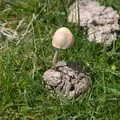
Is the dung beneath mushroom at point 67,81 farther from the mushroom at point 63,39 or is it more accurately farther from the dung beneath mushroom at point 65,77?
the mushroom at point 63,39

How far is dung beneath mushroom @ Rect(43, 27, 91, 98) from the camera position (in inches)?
109

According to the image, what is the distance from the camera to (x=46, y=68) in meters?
3.00

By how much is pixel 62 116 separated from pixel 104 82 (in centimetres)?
37

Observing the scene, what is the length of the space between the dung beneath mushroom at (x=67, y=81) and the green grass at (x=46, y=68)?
45 mm

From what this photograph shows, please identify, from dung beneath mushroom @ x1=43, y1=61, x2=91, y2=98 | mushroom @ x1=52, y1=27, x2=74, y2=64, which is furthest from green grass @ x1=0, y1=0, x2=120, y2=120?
mushroom @ x1=52, y1=27, x2=74, y2=64

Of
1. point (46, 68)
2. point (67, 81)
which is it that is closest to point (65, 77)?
point (67, 81)

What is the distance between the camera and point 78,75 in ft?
9.25

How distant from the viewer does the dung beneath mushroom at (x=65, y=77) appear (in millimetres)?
2775

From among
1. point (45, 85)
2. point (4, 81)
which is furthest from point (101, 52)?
point (4, 81)

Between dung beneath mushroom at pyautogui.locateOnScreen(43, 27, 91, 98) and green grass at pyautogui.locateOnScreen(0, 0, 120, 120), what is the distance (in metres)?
0.05

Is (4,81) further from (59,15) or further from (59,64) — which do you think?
(59,15)

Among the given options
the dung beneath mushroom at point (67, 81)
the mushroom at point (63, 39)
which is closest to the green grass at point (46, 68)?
the dung beneath mushroom at point (67, 81)

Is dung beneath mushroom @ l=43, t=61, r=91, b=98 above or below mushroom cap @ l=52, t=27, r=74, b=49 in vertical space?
below

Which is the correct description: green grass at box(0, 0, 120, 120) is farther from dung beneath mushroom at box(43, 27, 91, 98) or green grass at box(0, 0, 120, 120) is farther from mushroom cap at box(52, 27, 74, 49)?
mushroom cap at box(52, 27, 74, 49)
